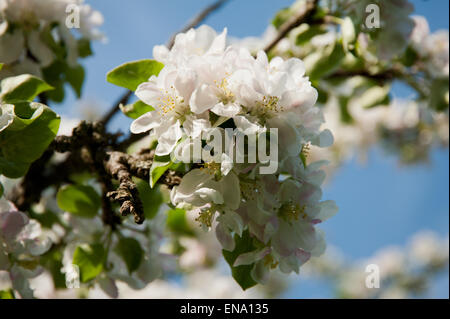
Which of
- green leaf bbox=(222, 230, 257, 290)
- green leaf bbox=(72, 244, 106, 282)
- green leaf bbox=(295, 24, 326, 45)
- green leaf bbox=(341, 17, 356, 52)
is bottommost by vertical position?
green leaf bbox=(222, 230, 257, 290)

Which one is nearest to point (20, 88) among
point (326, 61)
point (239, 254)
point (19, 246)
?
point (19, 246)

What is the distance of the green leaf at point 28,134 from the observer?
80 cm

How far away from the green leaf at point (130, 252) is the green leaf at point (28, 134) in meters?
0.34

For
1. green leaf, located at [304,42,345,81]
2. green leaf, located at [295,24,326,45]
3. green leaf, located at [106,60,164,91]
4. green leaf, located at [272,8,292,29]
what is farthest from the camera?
green leaf, located at [272,8,292,29]

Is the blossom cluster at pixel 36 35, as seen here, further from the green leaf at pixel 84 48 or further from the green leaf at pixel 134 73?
the green leaf at pixel 134 73

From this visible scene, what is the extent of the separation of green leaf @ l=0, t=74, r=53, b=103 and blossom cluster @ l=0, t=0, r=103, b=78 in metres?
0.22

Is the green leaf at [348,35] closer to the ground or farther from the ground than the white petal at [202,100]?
farther from the ground

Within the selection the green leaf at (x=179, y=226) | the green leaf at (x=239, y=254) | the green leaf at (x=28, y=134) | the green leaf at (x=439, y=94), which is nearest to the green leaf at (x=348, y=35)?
the green leaf at (x=439, y=94)

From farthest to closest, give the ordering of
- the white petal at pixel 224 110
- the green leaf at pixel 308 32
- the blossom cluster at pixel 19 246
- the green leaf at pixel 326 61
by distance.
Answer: the green leaf at pixel 308 32
the green leaf at pixel 326 61
the blossom cluster at pixel 19 246
the white petal at pixel 224 110

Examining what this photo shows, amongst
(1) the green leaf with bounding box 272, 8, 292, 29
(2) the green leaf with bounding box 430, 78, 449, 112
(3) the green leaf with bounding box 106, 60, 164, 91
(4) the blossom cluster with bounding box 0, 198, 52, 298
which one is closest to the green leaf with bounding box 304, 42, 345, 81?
(1) the green leaf with bounding box 272, 8, 292, 29

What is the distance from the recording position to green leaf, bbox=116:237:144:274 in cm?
107

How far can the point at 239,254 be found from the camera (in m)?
0.84

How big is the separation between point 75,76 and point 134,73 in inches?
24.8

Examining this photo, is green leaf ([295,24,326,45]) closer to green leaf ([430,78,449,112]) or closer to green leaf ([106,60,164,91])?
green leaf ([430,78,449,112])
